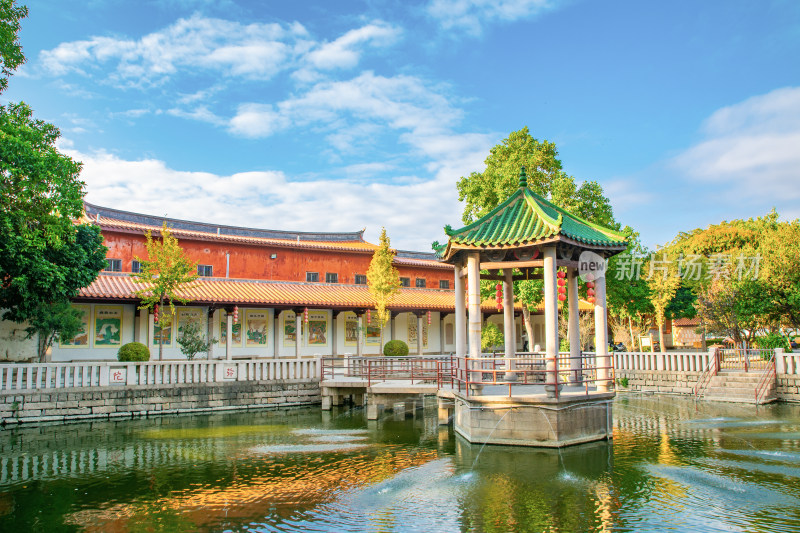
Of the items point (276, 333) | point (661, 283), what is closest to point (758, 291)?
point (661, 283)

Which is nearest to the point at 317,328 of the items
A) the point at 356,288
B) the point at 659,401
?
the point at 356,288

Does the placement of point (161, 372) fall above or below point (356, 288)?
below

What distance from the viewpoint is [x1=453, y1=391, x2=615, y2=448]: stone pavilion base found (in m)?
13.2

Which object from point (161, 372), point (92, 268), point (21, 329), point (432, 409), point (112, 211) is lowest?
point (432, 409)

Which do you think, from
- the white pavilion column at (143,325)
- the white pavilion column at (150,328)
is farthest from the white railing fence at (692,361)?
the white pavilion column at (143,325)

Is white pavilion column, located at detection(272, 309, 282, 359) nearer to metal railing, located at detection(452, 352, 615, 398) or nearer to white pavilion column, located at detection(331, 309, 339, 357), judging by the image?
white pavilion column, located at detection(331, 309, 339, 357)

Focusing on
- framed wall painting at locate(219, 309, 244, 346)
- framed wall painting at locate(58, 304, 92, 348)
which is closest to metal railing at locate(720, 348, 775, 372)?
framed wall painting at locate(219, 309, 244, 346)

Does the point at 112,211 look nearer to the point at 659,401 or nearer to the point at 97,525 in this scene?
the point at 97,525

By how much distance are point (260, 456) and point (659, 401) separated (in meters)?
16.0

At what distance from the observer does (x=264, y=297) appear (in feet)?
92.7

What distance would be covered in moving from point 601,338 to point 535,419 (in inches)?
128

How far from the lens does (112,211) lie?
29422mm

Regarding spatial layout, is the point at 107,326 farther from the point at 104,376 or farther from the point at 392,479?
the point at 392,479

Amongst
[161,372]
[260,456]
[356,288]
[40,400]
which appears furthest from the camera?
[356,288]
